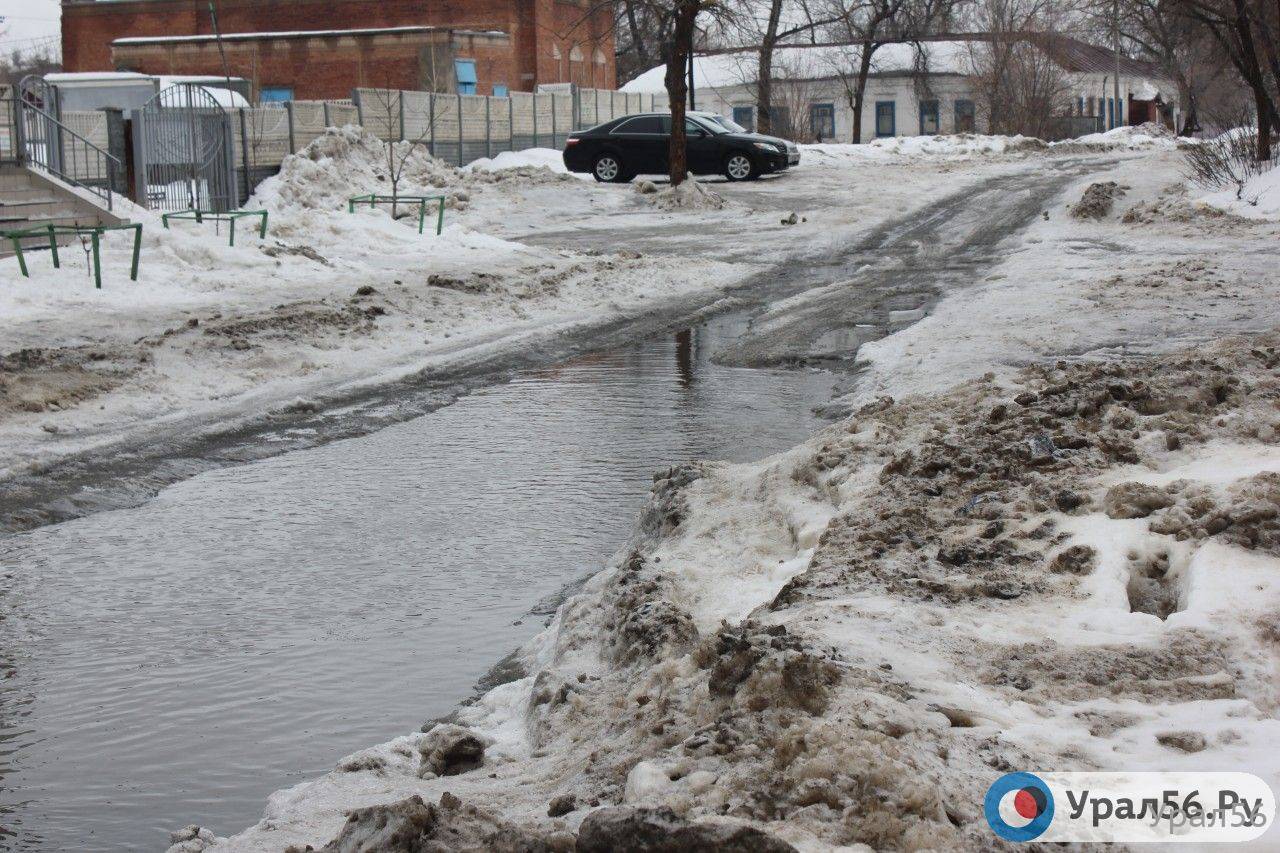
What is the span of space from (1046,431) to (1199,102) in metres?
65.9

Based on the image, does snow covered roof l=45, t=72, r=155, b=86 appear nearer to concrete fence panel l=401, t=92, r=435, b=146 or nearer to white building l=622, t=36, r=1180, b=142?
concrete fence panel l=401, t=92, r=435, b=146

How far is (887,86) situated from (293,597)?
66.5m

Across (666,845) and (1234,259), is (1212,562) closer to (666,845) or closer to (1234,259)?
(666,845)

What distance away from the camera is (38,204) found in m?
17.3

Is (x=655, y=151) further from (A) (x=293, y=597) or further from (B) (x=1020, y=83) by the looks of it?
(B) (x=1020, y=83)

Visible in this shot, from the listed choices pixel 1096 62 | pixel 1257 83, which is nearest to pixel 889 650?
pixel 1257 83

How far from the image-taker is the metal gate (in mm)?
21703

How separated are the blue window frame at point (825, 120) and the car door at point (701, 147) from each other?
1434 inches

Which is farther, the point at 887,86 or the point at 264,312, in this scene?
the point at 887,86

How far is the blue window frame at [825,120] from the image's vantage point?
6888 cm

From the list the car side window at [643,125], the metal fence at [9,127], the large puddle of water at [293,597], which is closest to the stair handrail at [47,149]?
the metal fence at [9,127]

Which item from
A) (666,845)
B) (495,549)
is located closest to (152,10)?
(495,549)

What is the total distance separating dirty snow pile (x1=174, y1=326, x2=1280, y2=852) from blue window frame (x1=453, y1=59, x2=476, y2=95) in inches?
1761

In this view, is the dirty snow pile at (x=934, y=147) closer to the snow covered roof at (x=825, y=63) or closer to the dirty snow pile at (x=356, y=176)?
the dirty snow pile at (x=356, y=176)
